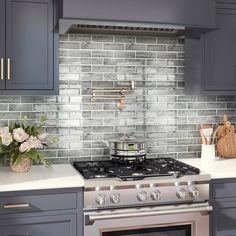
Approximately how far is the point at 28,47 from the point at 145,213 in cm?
137

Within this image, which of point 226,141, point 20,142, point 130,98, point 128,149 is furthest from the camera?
point 226,141

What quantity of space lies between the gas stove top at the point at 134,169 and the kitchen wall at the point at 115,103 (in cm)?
24

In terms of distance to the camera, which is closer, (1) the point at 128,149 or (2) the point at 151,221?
(2) the point at 151,221

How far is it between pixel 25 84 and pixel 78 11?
2.02ft

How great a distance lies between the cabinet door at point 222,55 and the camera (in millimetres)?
3480

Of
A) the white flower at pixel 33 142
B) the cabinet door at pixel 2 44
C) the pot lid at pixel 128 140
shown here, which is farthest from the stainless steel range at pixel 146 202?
the cabinet door at pixel 2 44

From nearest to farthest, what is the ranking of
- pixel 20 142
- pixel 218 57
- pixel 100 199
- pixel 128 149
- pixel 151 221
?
pixel 100 199, pixel 151 221, pixel 20 142, pixel 128 149, pixel 218 57

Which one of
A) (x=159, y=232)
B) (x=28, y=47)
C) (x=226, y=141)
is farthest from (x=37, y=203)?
(x=226, y=141)

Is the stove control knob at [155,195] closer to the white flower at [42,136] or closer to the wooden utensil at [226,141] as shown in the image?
the white flower at [42,136]

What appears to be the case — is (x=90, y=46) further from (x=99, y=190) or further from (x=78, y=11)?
(x=99, y=190)

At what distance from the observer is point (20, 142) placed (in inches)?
120

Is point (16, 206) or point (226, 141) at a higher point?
point (226, 141)

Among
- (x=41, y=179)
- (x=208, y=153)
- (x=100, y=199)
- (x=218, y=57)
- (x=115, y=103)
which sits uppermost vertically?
(x=218, y=57)

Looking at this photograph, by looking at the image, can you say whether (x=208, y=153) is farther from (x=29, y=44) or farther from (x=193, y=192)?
(x=29, y=44)
